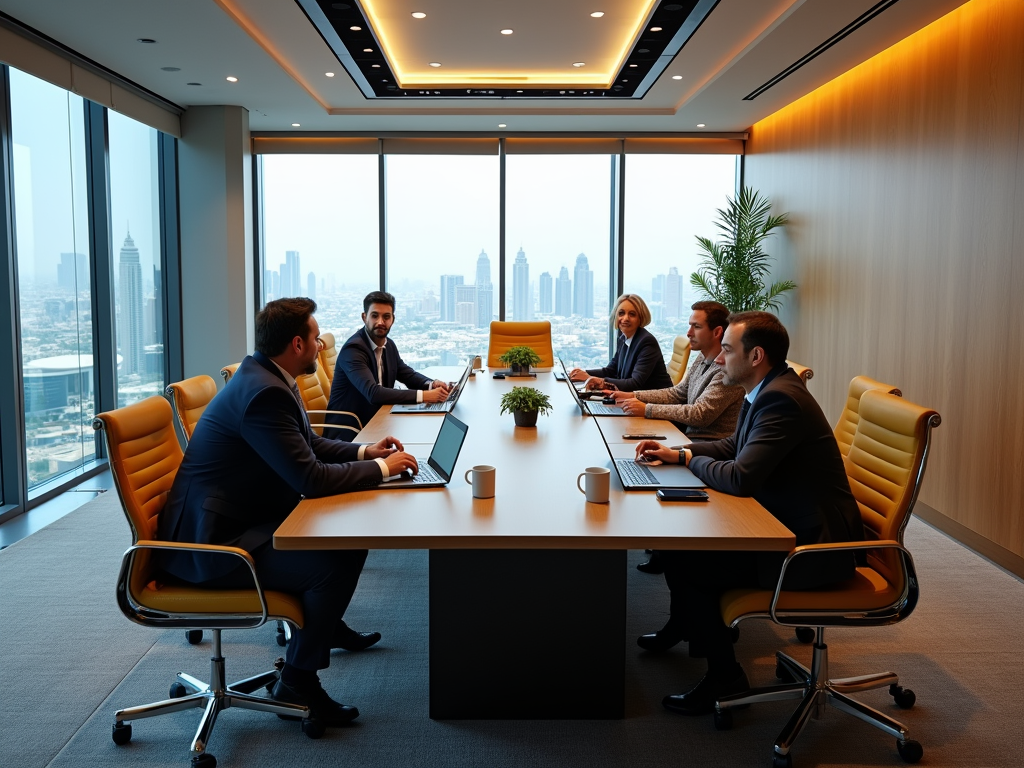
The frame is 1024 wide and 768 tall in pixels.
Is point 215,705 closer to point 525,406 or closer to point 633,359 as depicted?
point 525,406

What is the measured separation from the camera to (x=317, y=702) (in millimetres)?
2865

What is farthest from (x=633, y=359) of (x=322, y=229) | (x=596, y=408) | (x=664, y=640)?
(x=322, y=229)

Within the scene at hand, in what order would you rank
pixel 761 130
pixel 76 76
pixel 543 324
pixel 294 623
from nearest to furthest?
1. pixel 294 623
2. pixel 76 76
3. pixel 543 324
4. pixel 761 130

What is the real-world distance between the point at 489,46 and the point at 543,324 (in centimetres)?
235

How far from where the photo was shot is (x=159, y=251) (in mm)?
8094

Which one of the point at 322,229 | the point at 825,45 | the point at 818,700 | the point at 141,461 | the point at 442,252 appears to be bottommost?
the point at 818,700

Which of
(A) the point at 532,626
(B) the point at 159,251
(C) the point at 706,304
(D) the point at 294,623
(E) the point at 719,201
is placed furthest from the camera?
(E) the point at 719,201

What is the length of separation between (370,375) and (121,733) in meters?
2.68

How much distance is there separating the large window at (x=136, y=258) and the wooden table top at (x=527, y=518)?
16.1ft

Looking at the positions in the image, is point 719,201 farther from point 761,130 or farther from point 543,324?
point 543,324

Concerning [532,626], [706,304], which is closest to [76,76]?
[706,304]

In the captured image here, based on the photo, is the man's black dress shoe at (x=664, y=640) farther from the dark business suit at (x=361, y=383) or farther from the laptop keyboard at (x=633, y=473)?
the dark business suit at (x=361, y=383)

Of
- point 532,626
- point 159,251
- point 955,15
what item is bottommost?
point 532,626

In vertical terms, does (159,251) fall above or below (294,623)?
above
